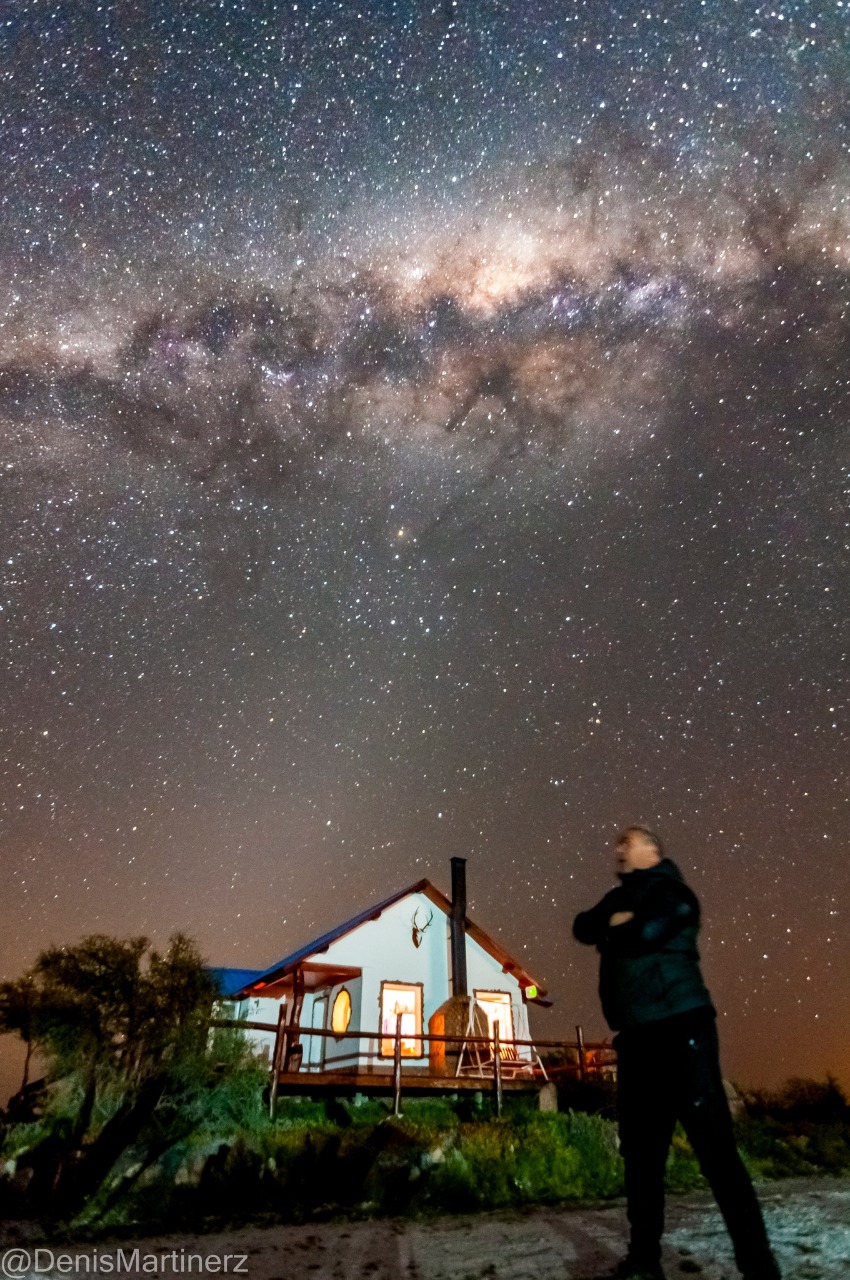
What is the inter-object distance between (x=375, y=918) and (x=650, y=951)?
23.2 m

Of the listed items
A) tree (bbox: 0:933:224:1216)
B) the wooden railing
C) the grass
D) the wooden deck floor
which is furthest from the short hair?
the wooden deck floor

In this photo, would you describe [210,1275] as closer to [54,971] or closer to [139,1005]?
[139,1005]

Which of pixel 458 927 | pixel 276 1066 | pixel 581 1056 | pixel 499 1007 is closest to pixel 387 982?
pixel 458 927

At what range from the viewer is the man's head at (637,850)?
3896mm

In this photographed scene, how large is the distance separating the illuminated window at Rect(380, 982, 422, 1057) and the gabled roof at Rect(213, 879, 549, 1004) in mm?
2165

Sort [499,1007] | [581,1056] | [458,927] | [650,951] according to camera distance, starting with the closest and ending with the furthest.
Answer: [650,951], [581,1056], [458,927], [499,1007]

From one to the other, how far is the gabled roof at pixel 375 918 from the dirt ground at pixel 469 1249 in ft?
61.6

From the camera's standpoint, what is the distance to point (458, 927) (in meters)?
26.1

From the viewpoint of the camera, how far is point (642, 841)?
12.9 ft

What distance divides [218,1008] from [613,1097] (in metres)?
10.4

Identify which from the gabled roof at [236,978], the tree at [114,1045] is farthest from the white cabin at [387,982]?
the tree at [114,1045]

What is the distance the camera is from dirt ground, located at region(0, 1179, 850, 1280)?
154 inches

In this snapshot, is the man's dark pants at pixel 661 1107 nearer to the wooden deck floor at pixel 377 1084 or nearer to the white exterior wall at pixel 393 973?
the wooden deck floor at pixel 377 1084

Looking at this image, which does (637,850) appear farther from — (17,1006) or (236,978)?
(236,978)
